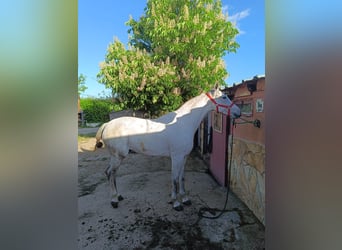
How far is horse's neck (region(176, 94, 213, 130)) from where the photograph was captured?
326 centimetres

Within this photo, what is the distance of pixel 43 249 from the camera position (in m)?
0.54

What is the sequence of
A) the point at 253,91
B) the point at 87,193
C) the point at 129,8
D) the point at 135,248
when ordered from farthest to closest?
the point at 129,8 < the point at 87,193 < the point at 253,91 < the point at 135,248

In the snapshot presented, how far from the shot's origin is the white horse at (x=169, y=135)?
10.5 ft

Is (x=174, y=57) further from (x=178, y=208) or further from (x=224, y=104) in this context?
(x=178, y=208)

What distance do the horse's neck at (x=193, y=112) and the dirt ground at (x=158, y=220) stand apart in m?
1.33

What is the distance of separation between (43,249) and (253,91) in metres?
→ 2.82

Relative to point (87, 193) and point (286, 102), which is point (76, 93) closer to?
point (286, 102)

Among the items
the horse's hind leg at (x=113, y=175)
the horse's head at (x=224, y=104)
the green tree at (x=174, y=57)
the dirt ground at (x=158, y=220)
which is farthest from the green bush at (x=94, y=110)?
the horse's head at (x=224, y=104)

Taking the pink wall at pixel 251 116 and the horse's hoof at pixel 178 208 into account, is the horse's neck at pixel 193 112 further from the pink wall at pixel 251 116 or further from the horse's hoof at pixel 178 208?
the horse's hoof at pixel 178 208

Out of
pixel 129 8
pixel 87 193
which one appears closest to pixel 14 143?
pixel 87 193

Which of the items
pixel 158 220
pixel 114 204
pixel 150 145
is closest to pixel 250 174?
pixel 158 220

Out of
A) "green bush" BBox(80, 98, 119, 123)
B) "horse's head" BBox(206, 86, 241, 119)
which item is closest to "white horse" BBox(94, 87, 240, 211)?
"horse's head" BBox(206, 86, 241, 119)

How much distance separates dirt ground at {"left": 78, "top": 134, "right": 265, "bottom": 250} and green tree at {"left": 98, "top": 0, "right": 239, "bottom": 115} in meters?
2.19

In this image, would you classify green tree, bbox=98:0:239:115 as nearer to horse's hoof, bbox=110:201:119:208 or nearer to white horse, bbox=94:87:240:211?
white horse, bbox=94:87:240:211
